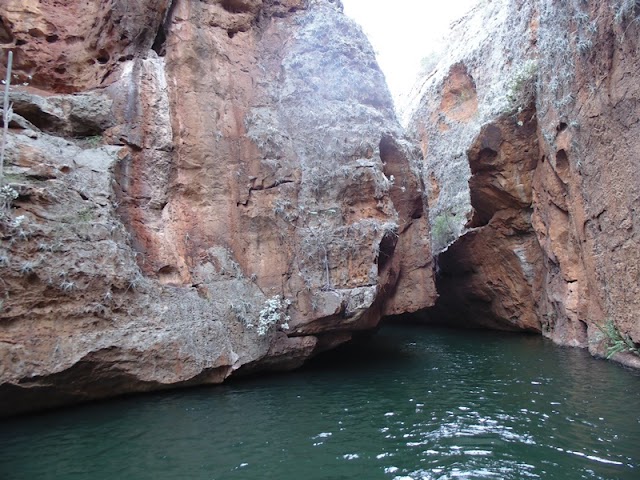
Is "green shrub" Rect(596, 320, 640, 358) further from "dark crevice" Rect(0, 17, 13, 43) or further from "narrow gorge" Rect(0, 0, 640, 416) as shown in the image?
"dark crevice" Rect(0, 17, 13, 43)

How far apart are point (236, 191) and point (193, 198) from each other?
957 mm

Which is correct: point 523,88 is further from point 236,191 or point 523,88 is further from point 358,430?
point 358,430

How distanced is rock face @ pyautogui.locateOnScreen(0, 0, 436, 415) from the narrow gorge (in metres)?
0.04

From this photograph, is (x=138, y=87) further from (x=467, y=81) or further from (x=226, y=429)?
(x=467, y=81)

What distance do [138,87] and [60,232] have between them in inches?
156

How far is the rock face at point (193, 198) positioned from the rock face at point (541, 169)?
3.92 metres

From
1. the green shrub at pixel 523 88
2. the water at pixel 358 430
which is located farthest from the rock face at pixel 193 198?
the green shrub at pixel 523 88

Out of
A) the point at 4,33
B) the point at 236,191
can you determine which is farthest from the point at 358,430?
the point at 4,33

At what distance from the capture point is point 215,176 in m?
10.8

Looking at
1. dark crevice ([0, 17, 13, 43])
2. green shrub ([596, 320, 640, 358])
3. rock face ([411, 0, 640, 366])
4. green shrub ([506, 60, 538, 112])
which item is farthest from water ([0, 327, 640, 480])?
green shrub ([506, 60, 538, 112])

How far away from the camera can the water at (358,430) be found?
5.52m

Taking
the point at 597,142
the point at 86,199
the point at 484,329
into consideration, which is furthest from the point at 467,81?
the point at 86,199

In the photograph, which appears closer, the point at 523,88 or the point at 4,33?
the point at 4,33

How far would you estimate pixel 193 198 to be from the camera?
10492 mm
